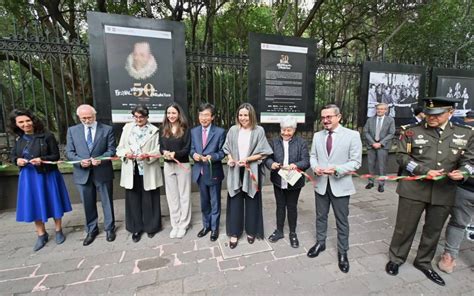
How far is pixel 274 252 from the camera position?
9.79 ft

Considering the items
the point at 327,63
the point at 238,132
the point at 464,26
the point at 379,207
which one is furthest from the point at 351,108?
the point at 464,26

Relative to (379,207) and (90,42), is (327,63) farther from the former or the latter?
(90,42)

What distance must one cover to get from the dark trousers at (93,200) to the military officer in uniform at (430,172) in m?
3.51

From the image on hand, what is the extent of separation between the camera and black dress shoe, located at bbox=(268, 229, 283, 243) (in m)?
3.22

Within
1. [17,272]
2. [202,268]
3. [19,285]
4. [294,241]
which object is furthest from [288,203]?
[17,272]

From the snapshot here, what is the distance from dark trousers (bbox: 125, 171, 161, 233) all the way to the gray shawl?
1.20 meters

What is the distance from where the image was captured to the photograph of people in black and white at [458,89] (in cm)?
653

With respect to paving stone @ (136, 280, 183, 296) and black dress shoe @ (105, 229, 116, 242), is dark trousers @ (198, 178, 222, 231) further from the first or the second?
black dress shoe @ (105, 229, 116, 242)

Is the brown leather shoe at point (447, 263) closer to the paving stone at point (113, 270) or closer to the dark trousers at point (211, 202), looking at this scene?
the dark trousers at point (211, 202)

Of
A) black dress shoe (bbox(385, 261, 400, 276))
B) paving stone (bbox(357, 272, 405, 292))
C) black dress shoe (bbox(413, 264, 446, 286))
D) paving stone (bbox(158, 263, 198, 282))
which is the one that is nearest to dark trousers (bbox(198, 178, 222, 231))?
paving stone (bbox(158, 263, 198, 282))

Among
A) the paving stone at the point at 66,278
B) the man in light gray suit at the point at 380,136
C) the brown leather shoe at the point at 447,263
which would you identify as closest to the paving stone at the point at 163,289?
the paving stone at the point at 66,278

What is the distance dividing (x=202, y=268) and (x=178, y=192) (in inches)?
42.9

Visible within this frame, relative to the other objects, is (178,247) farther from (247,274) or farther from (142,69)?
(142,69)

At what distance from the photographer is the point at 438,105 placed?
7.41ft
